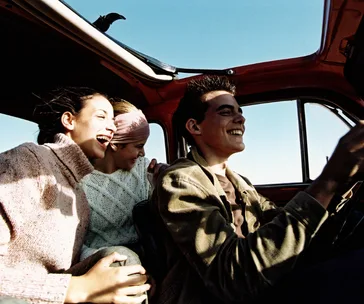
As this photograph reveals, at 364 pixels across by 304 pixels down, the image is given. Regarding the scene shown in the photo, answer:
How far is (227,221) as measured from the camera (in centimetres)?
143

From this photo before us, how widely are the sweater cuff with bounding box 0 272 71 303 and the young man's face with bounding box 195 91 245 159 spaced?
2.77 feet

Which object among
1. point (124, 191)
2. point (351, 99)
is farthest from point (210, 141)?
point (351, 99)

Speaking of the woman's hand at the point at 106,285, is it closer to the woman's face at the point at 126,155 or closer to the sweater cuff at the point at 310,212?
the sweater cuff at the point at 310,212

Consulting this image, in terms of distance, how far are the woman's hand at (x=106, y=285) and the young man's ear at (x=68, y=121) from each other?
27.6 inches

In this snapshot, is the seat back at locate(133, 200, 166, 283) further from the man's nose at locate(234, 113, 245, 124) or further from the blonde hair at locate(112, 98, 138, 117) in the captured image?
the blonde hair at locate(112, 98, 138, 117)

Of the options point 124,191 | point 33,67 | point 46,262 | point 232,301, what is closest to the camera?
point 232,301

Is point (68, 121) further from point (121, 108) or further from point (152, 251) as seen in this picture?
point (152, 251)

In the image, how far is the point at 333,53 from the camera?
7.67 ft

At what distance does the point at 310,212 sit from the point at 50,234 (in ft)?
2.74

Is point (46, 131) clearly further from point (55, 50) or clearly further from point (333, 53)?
point (333, 53)

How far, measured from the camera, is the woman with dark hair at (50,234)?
1227 millimetres

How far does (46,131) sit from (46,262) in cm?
71

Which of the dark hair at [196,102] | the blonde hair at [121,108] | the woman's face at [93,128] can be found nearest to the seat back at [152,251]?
the woman's face at [93,128]

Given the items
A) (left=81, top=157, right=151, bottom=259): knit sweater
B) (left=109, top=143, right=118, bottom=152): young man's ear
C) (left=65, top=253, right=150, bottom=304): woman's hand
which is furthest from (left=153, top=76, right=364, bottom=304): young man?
(left=109, top=143, right=118, bottom=152): young man's ear
